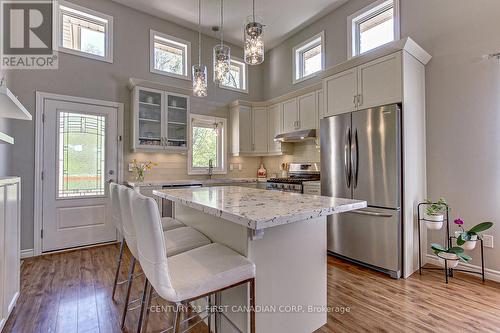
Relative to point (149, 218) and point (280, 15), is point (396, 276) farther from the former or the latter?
point (280, 15)

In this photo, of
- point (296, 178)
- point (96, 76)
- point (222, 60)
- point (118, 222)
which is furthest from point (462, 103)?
point (96, 76)

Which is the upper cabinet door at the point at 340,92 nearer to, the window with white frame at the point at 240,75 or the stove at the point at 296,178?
the stove at the point at 296,178

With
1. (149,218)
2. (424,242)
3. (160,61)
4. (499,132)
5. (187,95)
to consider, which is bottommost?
(424,242)

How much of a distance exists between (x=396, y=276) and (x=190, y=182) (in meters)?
3.09

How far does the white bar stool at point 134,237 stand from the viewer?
5.35 ft

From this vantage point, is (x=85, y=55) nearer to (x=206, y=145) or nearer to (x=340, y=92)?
(x=206, y=145)

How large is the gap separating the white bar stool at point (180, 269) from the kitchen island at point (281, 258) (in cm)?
14

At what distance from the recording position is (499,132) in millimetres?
2561

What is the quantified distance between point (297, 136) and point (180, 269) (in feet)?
10.8

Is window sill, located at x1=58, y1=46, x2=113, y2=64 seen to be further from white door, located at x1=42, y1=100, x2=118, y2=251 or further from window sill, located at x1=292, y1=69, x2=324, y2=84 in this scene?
window sill, located at x1=292, y1=69, x2=324, y2=84

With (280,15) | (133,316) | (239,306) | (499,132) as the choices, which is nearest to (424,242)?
(499,132)

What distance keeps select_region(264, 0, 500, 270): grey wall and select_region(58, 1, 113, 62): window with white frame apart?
430cm

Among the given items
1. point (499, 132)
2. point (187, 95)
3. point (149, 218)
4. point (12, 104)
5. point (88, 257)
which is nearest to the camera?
point (149, 218)

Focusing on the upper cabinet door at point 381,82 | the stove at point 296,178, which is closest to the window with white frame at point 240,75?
the stove at point 296,178
